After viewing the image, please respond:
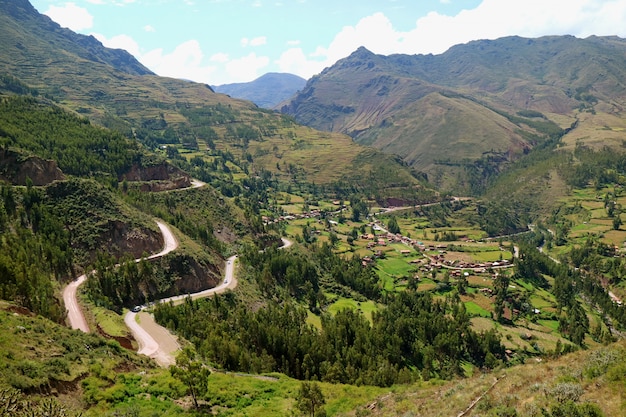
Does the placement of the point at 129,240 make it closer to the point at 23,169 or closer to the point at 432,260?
the point at 23,169

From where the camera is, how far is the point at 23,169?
9412cm

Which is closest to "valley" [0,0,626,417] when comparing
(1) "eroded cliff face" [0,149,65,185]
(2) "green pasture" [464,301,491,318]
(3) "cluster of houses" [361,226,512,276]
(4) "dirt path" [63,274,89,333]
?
(1) "eroded cliff face" [0,149,65,185]

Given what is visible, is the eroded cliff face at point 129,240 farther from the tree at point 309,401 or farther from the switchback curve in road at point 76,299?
the tree at point 309,401

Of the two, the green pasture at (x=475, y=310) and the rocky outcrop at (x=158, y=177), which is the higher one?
the rocky outcrop at (x=158, y=177)

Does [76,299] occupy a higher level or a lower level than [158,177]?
lower

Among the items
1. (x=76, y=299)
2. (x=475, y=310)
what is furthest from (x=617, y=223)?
(x=76, y=299)

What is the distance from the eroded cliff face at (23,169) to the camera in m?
92.8

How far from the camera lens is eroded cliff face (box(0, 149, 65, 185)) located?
92.8 m

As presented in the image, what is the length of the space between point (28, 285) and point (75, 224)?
36787mm

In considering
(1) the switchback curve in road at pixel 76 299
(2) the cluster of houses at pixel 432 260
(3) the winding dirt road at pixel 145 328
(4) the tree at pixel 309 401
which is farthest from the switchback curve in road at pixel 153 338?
(2) the cluster of houses at pixel 432 260

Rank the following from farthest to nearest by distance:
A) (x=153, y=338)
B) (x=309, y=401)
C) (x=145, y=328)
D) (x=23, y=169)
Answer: (x=23, y=169) < (x=145, y=328) < (x=153, y=338) < (x=309, y=401)

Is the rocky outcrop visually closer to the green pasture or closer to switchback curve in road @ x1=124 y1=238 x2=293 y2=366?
switchback curve in road @ x1=124 y1=238 x2=293 y2=366

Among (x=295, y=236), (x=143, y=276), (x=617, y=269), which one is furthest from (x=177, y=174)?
(x=617, y=269)

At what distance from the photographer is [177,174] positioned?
153875 mm
